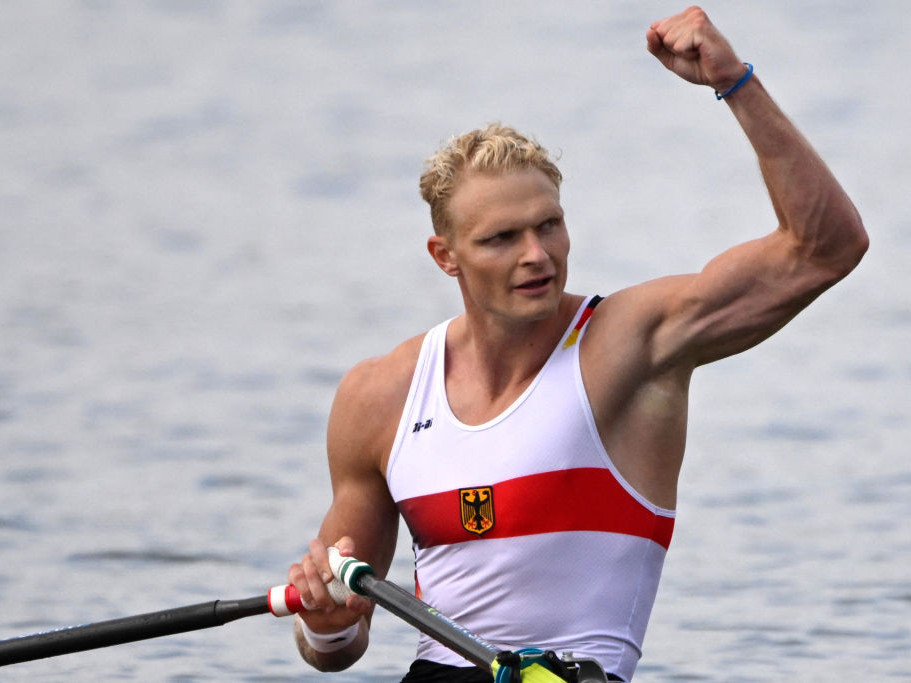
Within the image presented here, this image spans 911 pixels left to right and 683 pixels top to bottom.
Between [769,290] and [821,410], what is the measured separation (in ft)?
19.1

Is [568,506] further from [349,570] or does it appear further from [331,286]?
[331,286]

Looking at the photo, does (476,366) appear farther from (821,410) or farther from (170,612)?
(821,410)

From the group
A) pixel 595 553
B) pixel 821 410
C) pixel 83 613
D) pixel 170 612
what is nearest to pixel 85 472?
pixel 83 613

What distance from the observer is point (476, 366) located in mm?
5156

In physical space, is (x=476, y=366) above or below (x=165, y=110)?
below

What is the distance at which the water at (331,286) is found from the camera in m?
7.93

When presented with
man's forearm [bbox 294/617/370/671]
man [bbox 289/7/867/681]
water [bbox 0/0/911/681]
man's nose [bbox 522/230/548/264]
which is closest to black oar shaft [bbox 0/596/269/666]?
man [bbox 289/7/867/681]

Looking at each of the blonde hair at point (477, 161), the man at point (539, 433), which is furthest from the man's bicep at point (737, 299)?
the blonde hair at point (477, 161)

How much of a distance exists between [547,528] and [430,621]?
1.56 ft

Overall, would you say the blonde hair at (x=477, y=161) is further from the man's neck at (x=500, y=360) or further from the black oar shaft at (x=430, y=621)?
the black oar shaft at (x=430, y=621)

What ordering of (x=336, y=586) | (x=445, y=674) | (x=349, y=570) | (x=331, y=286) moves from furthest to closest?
1. (x=331, y=286)
2. (x=445, y=674)
3. (x=336, y=586)
4. (x=349, y=570)

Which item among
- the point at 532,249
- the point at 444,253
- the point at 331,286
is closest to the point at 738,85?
the point at 532,249

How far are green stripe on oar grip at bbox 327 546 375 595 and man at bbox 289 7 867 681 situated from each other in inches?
2.8

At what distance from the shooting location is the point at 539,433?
4.91 m
